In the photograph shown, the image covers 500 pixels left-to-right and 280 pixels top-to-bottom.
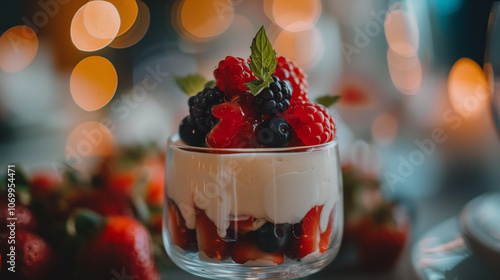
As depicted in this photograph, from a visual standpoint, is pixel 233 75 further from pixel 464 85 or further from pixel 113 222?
pixel 464 85

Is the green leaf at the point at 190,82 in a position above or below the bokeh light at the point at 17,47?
below

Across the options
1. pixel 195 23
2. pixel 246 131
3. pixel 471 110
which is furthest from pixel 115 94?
pixel 471 110

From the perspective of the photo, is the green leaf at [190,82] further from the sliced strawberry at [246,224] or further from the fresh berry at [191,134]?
the sliced strawberry at [246,224]

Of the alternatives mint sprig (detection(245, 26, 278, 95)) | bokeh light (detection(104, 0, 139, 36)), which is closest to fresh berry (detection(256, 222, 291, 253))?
mint sprig (detection(245, 26, 278, 95))

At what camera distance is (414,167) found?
1.42 m

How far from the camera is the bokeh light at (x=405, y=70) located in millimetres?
1638

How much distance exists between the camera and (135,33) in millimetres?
1574

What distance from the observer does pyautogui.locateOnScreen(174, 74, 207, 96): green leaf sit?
75 centimetres

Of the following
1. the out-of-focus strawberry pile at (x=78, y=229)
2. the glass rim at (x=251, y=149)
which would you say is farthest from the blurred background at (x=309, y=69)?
the glass rim at (x=251, y=149)

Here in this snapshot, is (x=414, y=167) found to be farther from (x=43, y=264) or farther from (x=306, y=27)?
(x=43, y=264)

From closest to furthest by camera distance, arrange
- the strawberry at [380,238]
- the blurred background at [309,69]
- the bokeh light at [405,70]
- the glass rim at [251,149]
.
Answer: the glass rim at [251,149] → the strawberry at [380,238] → the blurred background at [309,69] → the bokeh light at [405,70]

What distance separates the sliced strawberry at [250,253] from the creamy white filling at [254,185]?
0.09 feet

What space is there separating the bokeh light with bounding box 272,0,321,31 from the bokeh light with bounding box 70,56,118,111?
640 mm

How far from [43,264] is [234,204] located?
0.38m
